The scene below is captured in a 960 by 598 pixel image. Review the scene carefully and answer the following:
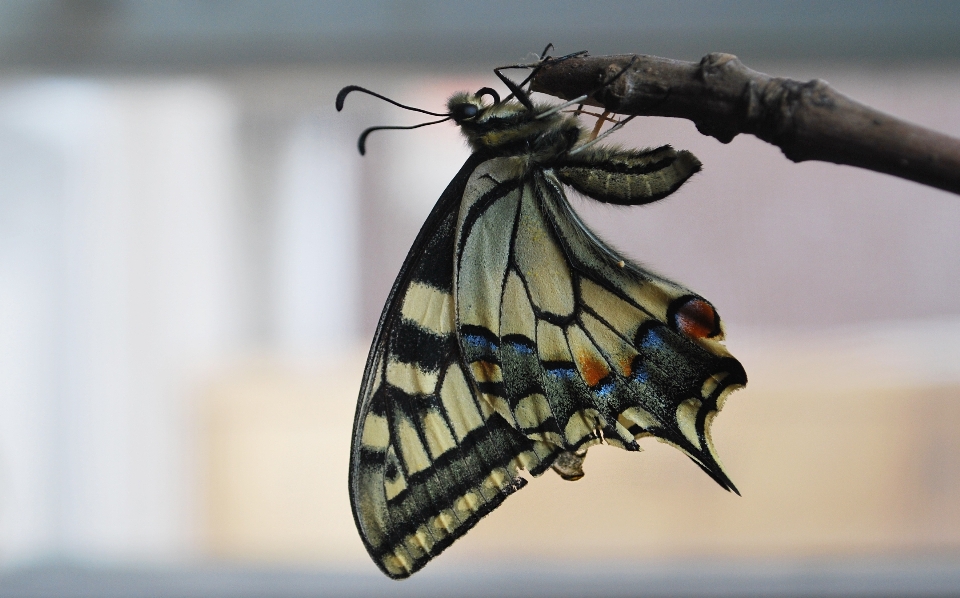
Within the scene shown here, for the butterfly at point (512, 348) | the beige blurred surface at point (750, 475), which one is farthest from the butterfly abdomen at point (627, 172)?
the beige blurred surface at point (750, 475)

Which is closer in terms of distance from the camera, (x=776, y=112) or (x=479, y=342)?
(x=776, y=112)

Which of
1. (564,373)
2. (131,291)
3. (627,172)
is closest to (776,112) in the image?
(627,172)

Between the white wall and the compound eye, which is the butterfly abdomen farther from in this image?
the white wall

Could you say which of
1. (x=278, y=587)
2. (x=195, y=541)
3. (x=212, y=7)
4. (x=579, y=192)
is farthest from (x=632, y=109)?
(x=195, y=541)

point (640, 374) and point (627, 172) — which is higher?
point (627, 172)

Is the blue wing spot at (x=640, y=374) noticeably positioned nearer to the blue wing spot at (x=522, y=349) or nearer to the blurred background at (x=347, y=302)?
the blue wing spot at (x=522, y=349)

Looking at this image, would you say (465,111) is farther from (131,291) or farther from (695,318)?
(131,291)

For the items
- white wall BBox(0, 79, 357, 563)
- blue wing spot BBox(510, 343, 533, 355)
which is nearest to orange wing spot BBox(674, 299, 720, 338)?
blue wing spot BBox(510, 343, 533, 355)

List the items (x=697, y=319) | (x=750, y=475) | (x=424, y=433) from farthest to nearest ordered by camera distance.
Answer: (x=750, y=475)
(x=424, y=433)
(x=697, y=319)
